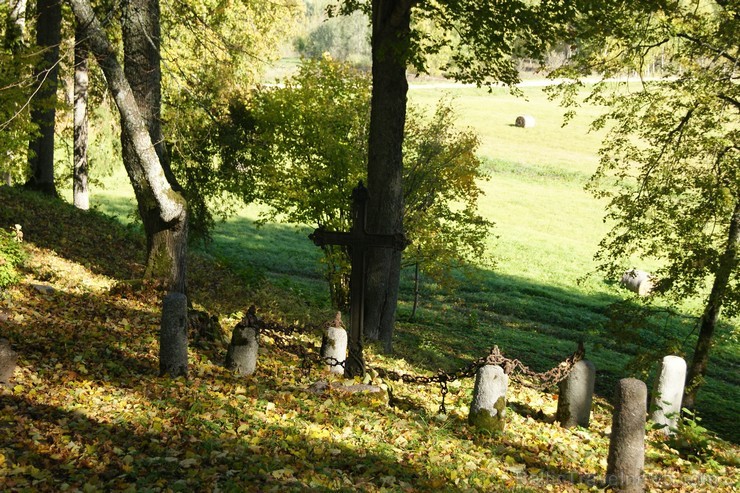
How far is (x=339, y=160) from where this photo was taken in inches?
731

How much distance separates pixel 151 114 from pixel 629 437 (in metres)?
8.37

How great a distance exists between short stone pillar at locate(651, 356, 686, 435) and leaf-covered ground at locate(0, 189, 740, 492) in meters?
0.53

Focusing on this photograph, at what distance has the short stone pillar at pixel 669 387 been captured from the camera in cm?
922

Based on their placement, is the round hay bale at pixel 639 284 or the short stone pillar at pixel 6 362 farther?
the round hay bale at pixel 639 284

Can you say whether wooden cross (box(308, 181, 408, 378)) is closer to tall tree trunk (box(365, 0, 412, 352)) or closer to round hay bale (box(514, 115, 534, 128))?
tall tree trunk (box(365, 0, 412, 352))

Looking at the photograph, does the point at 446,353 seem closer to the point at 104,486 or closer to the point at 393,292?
the point at 393,292

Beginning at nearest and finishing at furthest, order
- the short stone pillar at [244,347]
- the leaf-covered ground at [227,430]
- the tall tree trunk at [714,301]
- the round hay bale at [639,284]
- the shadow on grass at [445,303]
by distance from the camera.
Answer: the leaf-covered ground at [227,430], the short stone pillar at [244,347], the tall tree trunk at [714,301], the shadow on grass at [445,303], the round hay bale at [639,284]

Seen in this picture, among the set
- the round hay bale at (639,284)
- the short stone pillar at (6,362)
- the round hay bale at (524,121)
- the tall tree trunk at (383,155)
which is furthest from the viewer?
the round hay bale at (524,121)

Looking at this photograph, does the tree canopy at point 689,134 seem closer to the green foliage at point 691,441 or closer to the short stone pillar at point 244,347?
the green foliage at point 691,441

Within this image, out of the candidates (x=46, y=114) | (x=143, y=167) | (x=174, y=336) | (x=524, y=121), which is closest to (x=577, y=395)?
(x=174, y=336)

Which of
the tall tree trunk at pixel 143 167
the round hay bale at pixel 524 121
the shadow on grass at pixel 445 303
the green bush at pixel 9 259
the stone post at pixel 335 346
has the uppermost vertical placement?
the round hay bale at pixel 524 121

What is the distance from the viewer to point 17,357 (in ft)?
23.8

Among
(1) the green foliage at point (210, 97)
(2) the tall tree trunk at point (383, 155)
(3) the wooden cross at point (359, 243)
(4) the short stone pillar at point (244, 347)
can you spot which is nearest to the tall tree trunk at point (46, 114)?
(1) the green foliage at point (210, 97)

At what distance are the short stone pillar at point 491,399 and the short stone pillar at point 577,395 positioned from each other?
3.57 ft
